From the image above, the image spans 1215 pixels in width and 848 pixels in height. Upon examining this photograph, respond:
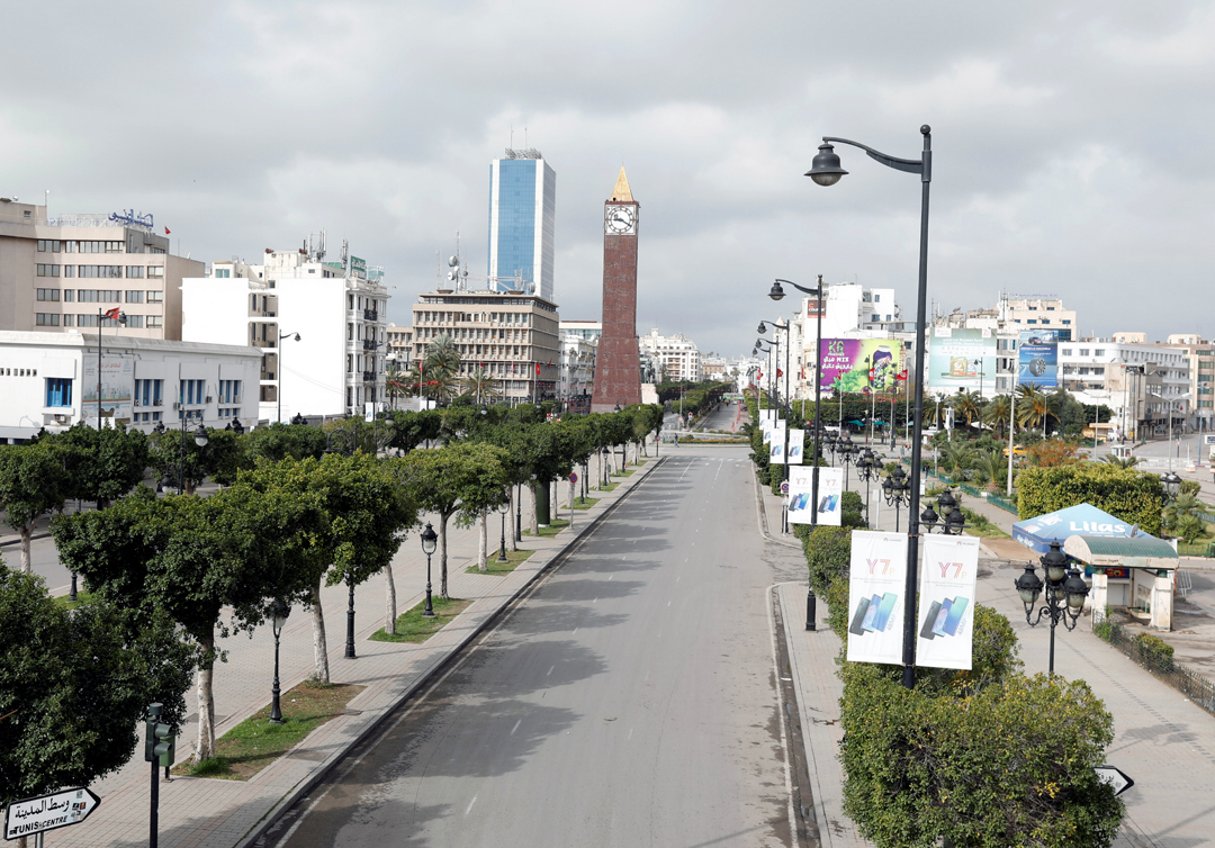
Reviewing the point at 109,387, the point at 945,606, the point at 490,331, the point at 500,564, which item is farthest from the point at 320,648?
the point at 490,331

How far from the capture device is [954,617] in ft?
42.9

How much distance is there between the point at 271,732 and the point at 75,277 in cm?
8535

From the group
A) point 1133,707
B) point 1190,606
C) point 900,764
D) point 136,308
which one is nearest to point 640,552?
point 1190,606

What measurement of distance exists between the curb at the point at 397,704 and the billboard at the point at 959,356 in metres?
104

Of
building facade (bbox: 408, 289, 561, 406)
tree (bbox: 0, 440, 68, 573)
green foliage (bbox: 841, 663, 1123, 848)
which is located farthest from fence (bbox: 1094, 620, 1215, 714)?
building facade (bbox: 408, 289, 561, 406)

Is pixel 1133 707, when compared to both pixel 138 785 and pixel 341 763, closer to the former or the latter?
pixel 341 763

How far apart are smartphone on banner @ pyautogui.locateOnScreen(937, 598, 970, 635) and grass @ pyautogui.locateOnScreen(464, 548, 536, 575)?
24916 mm

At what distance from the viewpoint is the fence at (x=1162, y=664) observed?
22562mm

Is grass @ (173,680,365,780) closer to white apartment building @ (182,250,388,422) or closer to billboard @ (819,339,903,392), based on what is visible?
white apartment building @ (182,250,388,422)

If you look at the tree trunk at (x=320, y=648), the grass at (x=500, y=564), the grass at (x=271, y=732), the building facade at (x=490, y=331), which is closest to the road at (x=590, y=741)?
the grass at (x=271, y=732)

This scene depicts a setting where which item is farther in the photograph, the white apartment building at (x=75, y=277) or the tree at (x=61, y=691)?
the white apartment building at (x=75, y=277)

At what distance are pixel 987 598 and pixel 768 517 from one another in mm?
20782

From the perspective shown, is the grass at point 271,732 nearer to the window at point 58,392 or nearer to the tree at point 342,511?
the tree at point 342,511

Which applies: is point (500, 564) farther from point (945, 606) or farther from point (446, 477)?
point (945, 606)
